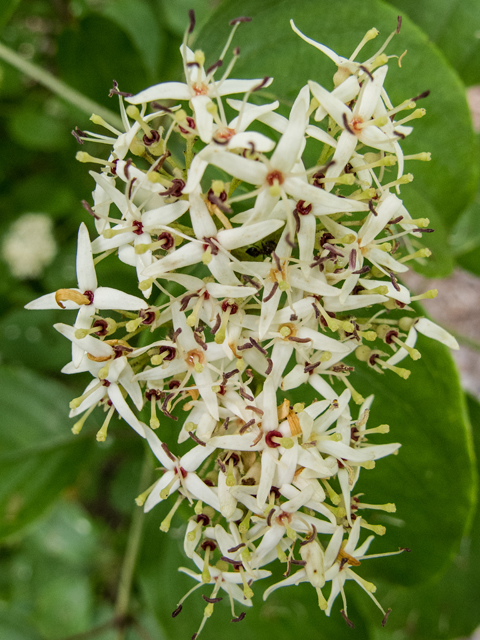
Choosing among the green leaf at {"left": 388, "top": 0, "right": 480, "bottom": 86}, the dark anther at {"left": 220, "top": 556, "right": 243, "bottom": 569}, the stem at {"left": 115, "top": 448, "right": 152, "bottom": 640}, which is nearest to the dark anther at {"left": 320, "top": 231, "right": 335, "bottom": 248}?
the dark anther at {"left": 220, "top": 556, "right": 243, "bottom": 569}

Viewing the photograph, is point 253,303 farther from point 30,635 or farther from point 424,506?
point 30,635

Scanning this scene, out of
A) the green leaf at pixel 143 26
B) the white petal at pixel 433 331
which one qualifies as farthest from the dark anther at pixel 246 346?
the green leaf at pixel 143 26

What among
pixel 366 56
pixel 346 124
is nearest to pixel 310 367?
pixel 346 124

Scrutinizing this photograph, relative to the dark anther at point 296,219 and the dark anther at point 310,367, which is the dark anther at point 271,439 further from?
the dark anther at point 296,219

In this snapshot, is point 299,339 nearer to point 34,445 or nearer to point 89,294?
point 89,294

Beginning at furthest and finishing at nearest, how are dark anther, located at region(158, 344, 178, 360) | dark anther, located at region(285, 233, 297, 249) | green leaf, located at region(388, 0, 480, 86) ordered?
1. green leaf, located at region(388, 0, 480, 86)
2. dark anther, located at region(158, 344, 178, 360)
3. dark anther, located at region(285, 233, 297, 249)

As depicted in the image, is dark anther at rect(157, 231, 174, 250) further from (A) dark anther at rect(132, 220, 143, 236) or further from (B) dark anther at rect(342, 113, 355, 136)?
(B) dark anther at rect(342, 113, 355, 136)
